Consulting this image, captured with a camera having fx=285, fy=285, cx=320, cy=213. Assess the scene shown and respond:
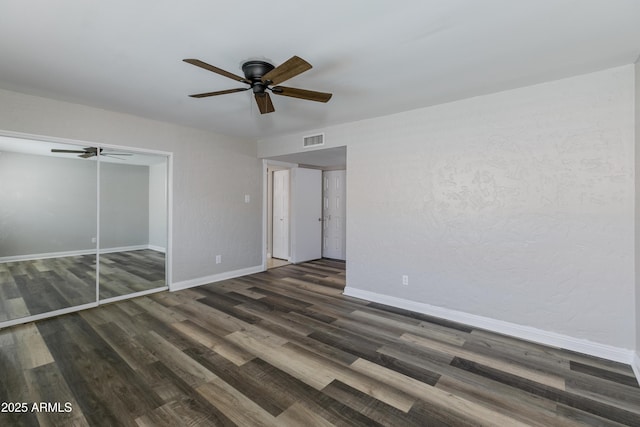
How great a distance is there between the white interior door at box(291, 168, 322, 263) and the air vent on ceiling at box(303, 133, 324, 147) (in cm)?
163

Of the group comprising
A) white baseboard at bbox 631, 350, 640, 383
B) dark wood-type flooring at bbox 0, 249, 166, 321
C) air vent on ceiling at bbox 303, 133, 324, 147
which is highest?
air vent on ceiling at bbox 303, 133, 324, 147

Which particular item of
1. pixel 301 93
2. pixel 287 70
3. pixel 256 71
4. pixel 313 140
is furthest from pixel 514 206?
pixel 313 140

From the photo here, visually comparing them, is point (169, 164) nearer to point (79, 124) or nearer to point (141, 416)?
point (79, 124)

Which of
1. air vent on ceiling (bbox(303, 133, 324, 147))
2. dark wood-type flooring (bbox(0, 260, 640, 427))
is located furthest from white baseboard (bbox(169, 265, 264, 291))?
air vent on ceiling (bbox(303, 133, 324, 147))

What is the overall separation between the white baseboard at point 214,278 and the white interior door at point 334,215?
6.30 feet

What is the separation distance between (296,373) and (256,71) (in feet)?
7.79

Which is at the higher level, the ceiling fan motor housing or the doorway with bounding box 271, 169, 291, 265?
the ceiling fan motor housing

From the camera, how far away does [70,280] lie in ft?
11.8

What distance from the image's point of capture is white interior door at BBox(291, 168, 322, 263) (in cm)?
617

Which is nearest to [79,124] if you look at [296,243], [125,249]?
[125,249]

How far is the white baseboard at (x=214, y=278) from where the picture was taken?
4.31 m

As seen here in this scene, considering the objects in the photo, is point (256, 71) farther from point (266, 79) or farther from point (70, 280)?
point (70, 280)

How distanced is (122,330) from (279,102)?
2906 mm

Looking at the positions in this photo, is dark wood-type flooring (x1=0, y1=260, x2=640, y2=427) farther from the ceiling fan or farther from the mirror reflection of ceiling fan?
the ceiling fan
